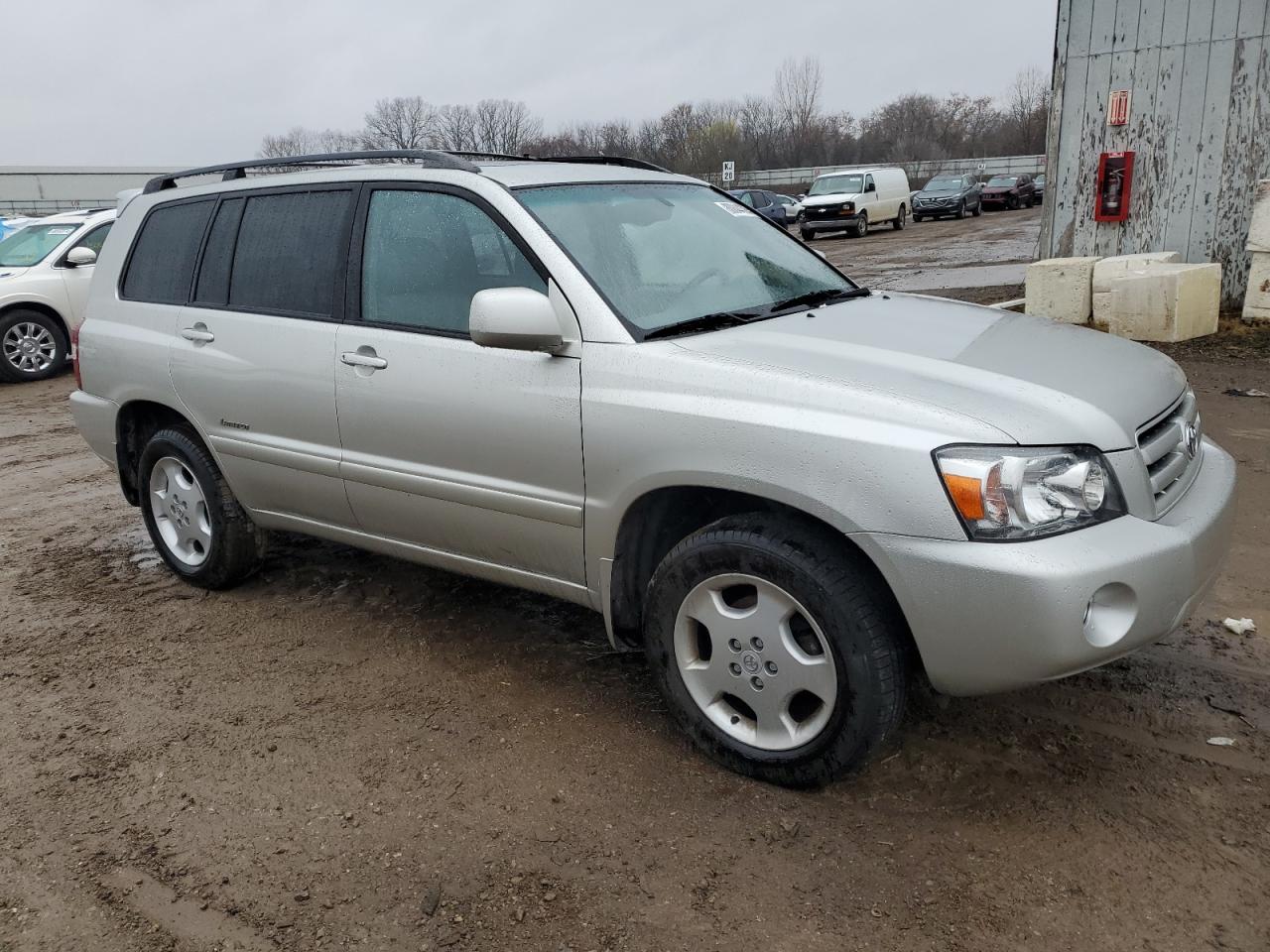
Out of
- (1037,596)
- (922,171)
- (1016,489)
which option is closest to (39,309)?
(1016,489)

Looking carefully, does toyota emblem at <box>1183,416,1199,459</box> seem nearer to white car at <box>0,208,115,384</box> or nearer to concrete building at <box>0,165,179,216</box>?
white car at <box>0,208,115,384</box>

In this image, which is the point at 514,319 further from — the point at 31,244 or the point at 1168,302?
the point at 31,244

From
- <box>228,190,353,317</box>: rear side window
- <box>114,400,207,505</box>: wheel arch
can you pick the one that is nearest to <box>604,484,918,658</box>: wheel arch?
<box>228,190,353,317</box>: rear side window

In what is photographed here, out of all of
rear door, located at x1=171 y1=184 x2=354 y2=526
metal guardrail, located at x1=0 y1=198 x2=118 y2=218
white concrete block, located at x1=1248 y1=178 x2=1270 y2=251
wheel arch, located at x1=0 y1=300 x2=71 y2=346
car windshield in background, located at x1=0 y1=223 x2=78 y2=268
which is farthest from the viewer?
metal guardrail, located at x1=0 y1=198 x2=118 y2=218

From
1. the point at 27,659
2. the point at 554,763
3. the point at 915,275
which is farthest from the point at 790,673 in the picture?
the point at 915,275

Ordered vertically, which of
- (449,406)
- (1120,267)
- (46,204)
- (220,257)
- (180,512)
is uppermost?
(46,204)

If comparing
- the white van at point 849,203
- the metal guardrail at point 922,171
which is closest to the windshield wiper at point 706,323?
the white van at point 849,203

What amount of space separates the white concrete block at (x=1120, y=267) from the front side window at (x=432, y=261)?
712 centimetres

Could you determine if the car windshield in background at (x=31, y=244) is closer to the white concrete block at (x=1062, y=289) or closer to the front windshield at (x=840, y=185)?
the white concrete block at (x=1062, y=289)

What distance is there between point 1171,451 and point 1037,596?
83 cm

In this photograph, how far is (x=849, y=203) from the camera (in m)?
28.1

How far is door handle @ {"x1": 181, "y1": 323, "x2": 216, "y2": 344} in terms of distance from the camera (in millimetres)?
4250

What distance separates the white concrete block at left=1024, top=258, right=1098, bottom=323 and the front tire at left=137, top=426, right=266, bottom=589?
7.28m

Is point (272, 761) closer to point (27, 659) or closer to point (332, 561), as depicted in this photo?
point (27, 659)
